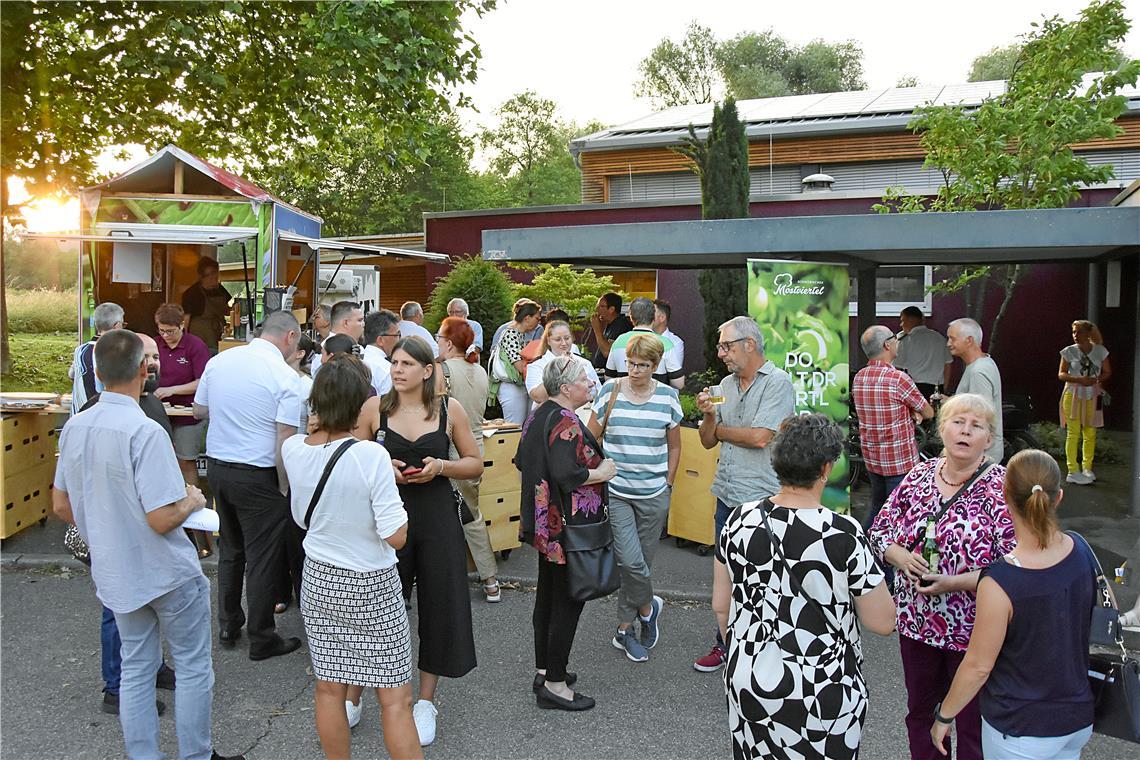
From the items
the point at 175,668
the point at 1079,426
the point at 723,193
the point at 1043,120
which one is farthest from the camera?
the point at 723,193

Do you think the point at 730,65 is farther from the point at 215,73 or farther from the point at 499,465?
the point at 499,465

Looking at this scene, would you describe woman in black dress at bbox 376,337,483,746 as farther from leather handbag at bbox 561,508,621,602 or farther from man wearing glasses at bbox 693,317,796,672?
man wearing glasses at bbox 693,317,796,672

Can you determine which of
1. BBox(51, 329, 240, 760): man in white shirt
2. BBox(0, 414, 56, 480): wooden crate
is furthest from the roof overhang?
BBox(51, 329, 240, 760): man in white shirt

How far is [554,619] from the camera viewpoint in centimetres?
464

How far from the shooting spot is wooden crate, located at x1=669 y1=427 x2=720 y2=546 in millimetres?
7430

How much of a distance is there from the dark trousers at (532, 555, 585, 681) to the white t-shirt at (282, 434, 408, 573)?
1.20 metres

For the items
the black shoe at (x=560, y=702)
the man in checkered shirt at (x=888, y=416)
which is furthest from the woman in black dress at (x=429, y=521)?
the man in checkered shirt at (x=888, y=416)

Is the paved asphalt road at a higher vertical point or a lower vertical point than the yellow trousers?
lower

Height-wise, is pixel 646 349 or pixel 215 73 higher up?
pixel 215 73

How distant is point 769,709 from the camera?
9.77 ft

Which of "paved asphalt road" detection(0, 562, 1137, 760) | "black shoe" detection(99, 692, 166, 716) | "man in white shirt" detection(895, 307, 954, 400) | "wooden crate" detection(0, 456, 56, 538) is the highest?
"man in white shirt" detection(895, 307, 954, 400)

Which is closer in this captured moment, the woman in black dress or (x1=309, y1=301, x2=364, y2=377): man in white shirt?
the woman in black dress

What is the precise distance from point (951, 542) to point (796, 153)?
19548 millimetres

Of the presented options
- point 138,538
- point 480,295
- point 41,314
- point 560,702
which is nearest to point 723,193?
point 480,295
